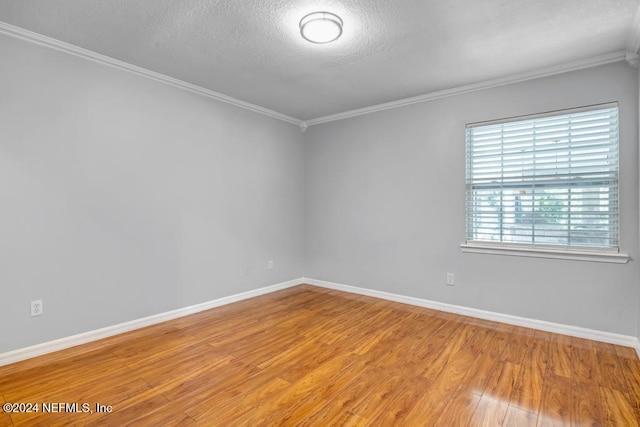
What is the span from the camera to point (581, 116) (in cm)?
296

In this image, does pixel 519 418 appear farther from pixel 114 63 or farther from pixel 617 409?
pixel 114 63

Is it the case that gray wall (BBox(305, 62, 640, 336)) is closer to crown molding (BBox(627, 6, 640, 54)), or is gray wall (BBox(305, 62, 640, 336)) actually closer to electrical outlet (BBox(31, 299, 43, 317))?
crown molding (BBox(627, 6, 640, 54))

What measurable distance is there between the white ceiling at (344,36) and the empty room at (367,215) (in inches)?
0.9

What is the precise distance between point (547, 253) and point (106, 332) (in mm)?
4166

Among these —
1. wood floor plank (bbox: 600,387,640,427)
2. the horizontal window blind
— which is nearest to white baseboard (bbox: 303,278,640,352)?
the horizontal window blind

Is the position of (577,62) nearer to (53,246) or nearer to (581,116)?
(581,116)

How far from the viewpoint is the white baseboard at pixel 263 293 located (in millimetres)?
2543

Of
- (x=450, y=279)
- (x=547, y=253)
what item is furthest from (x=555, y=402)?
(x=450, y=279)

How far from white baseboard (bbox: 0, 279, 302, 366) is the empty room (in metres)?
0.02

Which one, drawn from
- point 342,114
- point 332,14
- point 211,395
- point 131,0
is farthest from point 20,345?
point 342,114

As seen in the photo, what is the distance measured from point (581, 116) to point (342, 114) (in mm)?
2681

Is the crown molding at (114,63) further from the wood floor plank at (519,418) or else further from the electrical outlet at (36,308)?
the wood floor plank at (519,418)

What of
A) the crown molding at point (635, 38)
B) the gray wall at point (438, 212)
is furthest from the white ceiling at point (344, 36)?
the gray wall at point (438, 212)

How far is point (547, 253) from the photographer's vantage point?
10.1ft
